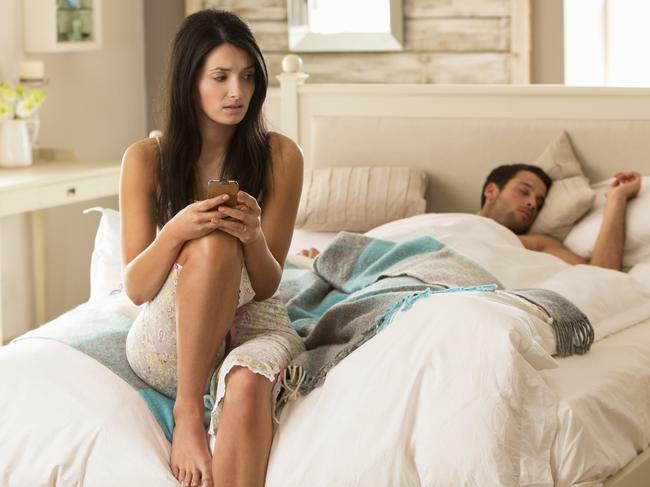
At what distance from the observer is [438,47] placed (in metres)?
4.38

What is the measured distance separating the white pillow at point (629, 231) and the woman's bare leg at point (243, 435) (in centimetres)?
147

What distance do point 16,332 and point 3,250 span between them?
1.07 feet

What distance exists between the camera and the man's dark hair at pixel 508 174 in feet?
10.4

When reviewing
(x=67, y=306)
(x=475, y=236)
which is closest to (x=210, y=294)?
(x=475, y=236)

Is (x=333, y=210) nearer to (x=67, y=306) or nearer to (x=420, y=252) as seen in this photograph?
(x=420, y=252)

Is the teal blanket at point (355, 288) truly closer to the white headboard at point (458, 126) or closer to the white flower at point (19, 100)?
the white headboard at point (458, 126)

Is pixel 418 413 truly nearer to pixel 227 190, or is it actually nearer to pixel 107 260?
pixel 227 190

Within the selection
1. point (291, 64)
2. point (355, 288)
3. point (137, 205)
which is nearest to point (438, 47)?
point (291, 64)

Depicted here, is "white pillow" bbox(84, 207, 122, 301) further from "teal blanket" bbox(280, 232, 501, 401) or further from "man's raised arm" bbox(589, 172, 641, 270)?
"man's raised arm" bbox(589, 172, 641, 270)

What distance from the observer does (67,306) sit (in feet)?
14.5

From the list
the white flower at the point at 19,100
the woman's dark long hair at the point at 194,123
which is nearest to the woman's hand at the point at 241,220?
the woman's dark long hair at the point at 194,123

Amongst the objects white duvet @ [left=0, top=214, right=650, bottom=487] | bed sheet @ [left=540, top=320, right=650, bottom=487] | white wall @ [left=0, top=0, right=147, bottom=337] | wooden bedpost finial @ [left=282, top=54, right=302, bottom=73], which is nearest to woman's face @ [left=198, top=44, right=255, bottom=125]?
white duvet @ [left=0, top=214, right=650, bottom=487]

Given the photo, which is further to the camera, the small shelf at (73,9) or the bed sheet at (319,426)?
the small shelf at (73,9)

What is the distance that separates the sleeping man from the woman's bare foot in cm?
118
